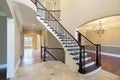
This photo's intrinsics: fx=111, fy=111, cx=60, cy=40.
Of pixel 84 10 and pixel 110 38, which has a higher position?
pixel 84 10

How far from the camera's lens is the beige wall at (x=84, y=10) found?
14.8ft

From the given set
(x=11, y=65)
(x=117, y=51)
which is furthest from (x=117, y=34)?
(x=11, y=65)

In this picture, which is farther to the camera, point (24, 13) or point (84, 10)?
point (84, 10)

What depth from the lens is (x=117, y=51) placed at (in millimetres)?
7879

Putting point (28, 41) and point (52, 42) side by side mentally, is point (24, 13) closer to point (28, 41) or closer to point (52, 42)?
point (52, 42)

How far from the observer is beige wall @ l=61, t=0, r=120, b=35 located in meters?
4.50

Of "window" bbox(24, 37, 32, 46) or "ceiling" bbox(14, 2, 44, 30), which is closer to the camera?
"ceiling" bbox(14, 2, 44, 30)

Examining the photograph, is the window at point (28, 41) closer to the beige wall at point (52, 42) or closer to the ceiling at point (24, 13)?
the beige wall at point (52, 42)

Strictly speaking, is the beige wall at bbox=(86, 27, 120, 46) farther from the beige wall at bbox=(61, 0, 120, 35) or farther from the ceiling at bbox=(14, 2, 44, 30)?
the ceiling at bbox=(14, 2, 44, 30)

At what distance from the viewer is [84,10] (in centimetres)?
594

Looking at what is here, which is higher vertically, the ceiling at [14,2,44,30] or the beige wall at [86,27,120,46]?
the ceiling at [14,2,44,30]

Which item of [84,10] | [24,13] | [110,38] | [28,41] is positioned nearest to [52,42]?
[84,10]

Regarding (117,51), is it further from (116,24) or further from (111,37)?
(116,24)

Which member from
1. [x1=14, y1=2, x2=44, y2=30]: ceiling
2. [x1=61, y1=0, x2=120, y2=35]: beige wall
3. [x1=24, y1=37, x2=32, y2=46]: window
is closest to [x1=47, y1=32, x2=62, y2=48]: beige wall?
[x1=61, y1=0, x2=120, y2=35]: beige wall
